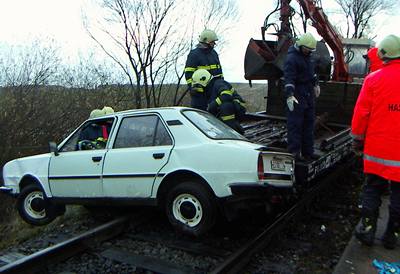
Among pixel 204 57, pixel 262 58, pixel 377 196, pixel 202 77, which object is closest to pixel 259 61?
pixel 262 58

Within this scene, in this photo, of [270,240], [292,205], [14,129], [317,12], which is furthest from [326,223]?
[14,129]

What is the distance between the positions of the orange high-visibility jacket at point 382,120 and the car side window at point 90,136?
128 inches

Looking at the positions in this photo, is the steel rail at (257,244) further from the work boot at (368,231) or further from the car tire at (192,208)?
the work boot at (368,231)

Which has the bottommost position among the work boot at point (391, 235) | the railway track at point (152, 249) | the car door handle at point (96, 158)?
the railway track at point (152, 249)

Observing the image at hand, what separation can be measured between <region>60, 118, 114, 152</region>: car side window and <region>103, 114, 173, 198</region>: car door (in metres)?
0.47

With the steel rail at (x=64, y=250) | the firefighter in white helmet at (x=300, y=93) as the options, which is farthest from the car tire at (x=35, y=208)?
the firefighter in white helmet at (x=300, y=93)

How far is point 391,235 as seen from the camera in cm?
455

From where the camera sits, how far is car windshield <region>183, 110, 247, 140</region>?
17.2 feet

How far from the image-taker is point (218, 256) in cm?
→ 494

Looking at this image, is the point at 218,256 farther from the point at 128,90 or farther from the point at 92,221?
the point at 128,90

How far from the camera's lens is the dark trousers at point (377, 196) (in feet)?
14.5

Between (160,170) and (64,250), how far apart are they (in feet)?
4.60

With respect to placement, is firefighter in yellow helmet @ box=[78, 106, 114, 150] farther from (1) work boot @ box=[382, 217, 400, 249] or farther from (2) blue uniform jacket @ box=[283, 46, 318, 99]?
(1) work boot @ box=[382, 217, 400, 249]

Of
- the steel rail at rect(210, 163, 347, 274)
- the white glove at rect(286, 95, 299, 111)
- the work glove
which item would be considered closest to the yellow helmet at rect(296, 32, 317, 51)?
the white glove at rect(286, 95, 299, 111)
